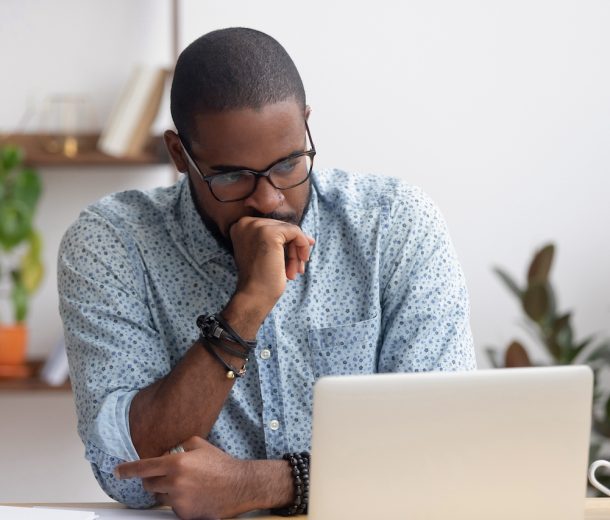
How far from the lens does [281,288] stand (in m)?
1.54

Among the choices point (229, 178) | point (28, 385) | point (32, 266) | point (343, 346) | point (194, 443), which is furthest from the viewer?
point (32, 266)

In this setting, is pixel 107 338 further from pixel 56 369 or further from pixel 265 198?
pixel 56 369

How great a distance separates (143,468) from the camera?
1.33 meters

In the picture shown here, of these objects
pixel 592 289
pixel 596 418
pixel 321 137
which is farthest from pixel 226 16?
pixel 596 418

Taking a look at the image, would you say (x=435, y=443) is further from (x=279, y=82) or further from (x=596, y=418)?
(x=596, y=418)

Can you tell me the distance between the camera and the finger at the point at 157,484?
1344 mm

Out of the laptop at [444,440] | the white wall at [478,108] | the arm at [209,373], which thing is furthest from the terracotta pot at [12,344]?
the laptop at [444,440]

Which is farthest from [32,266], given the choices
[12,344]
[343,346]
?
[343,346]

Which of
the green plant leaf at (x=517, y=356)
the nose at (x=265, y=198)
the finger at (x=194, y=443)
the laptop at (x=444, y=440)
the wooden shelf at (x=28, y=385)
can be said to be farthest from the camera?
the wooden shelf at (x=28, y=385)

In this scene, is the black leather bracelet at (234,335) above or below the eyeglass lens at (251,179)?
below

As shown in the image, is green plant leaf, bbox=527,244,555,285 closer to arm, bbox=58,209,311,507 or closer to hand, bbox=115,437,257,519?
arm, bbox=58,209,311,507

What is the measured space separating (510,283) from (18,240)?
4.57 feet

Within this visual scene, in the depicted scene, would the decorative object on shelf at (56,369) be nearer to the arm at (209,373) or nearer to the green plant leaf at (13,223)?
the green plant leaf at (13,223)

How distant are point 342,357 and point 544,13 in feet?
5.77
